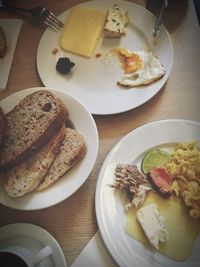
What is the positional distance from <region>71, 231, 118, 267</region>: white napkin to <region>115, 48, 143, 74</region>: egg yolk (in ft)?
1.90

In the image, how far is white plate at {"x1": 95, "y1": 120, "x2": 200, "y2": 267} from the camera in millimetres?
832

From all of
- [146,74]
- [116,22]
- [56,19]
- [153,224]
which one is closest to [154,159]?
[153,224]

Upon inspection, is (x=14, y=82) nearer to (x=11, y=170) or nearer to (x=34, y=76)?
(x=34, y=76)

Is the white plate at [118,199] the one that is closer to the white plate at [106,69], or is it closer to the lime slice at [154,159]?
the lime slice at [154,159]

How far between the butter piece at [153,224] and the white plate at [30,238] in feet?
0.74

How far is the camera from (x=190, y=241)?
0.84 metres

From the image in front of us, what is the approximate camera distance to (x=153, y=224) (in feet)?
2.79

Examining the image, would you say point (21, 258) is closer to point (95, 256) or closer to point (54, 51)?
point (95, 256)

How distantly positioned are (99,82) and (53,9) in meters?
0.42

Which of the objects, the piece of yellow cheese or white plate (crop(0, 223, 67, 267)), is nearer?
white plate (crop(0, 223, 67, 267))

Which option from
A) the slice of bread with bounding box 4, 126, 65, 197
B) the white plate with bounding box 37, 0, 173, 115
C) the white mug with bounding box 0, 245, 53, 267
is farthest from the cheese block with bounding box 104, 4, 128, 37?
the white mug with bounding box 0, 245, 53, 267

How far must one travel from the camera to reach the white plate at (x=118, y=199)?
832 millimetres

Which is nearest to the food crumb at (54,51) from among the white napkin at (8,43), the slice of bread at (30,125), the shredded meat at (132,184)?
the white napkin at (8,43)

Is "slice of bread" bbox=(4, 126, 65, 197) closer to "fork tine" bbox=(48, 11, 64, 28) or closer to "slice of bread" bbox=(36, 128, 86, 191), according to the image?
"slice of bread" bbox=(36, 128, 86, 191)
